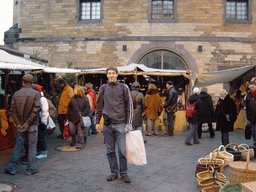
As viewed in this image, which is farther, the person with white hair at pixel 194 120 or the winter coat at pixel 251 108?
the person with white hair at pixel 194 120

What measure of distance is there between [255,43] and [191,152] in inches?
413

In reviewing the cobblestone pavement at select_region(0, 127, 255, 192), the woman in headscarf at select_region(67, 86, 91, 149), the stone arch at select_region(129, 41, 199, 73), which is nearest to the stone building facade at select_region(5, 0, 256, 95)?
the stone arch at select_region(129, 41, 199, 73)

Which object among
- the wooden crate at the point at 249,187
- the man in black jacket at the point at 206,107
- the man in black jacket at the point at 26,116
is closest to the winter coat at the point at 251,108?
the man in black jacket at the point at 206,107

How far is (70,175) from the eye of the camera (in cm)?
466

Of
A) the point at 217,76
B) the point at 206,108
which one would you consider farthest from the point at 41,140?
the point at 217,76

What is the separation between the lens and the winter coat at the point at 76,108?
6.67m

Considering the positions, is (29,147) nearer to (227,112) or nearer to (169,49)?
(227,112)

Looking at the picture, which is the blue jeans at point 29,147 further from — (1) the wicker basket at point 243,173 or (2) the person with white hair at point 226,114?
(2) the person with white hair at point 226,114

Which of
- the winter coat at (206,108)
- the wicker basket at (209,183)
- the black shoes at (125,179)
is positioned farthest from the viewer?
the winter coat at (206,108)

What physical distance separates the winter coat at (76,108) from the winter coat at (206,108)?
3.84 meters

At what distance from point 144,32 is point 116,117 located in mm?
11038

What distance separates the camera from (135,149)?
4203 millimetres

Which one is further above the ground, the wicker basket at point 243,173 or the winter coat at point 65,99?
the winter coat at point 65,99

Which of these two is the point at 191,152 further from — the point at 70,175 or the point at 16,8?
the point at 16,8
